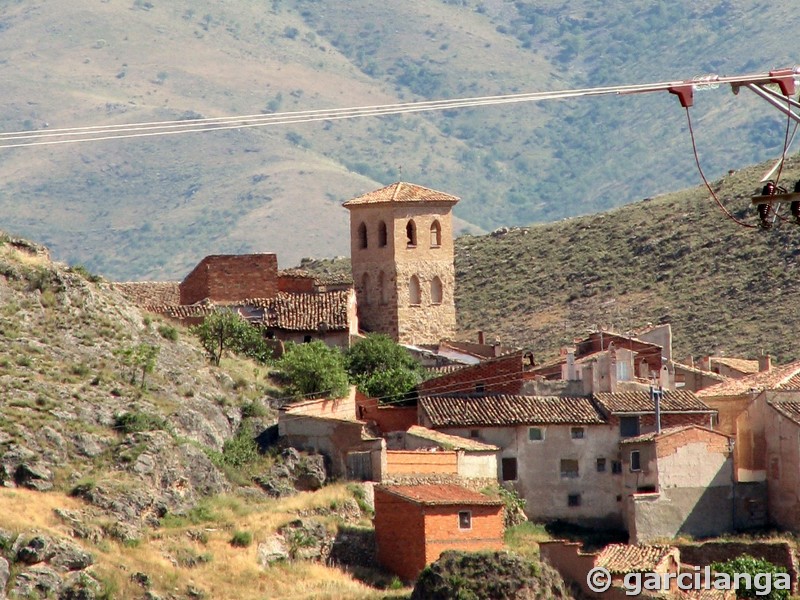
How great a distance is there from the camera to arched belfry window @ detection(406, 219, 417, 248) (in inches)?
2864

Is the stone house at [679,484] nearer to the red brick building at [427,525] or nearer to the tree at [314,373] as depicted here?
the red brick building at [427,525]

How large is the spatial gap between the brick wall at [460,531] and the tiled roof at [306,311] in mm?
15602

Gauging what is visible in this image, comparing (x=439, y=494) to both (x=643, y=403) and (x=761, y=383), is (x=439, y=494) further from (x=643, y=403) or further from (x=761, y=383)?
(x=761, y=383)

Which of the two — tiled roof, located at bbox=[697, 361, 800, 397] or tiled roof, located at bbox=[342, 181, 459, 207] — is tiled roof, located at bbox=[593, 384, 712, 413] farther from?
tiled roof, located at bbox=[342, 181, 459, 207]

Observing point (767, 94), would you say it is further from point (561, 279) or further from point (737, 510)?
Result: point (561, 279)

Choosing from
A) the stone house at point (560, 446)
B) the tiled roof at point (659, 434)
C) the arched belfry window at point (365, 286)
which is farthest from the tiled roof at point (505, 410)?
the arched belfry window at point (365, 286)

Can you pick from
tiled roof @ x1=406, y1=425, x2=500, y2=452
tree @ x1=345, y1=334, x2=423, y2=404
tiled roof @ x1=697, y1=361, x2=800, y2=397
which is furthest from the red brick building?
tiled roof @ x1=697, y1=361, x2=800, y2=397

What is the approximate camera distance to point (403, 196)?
7281 centimetres

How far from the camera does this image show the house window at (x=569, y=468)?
192 feet

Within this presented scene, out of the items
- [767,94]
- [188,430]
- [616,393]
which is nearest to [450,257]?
[616,393]

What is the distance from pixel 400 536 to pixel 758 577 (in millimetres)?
7963

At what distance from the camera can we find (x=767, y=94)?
3709 cm

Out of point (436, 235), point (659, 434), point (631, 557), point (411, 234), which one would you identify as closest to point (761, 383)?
point (659, 434)

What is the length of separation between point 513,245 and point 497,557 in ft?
203
